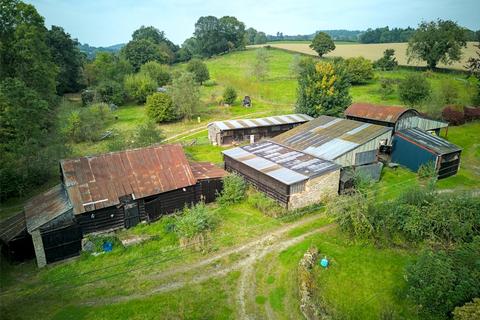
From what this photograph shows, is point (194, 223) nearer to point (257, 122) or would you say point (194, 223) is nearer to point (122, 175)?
point (122, 175)

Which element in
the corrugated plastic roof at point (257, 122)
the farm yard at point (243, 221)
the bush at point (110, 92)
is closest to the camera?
the farm yard at point (243, 221)

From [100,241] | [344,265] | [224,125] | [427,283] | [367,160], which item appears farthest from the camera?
[224,125]

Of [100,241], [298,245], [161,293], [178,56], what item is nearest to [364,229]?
[298,245]

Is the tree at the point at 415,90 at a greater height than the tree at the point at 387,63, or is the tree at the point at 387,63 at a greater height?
the tree at the point at 387,63

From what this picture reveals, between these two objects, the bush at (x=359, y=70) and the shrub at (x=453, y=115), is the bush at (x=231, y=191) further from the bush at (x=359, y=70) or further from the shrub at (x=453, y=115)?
the bush at (x=359, y=70)

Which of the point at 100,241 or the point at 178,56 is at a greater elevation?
the point at 178,56

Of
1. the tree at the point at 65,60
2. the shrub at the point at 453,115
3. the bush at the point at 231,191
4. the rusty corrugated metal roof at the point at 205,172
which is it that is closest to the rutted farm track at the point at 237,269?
the bush at the point at 231,191

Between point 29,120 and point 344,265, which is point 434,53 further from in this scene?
point 29,120
